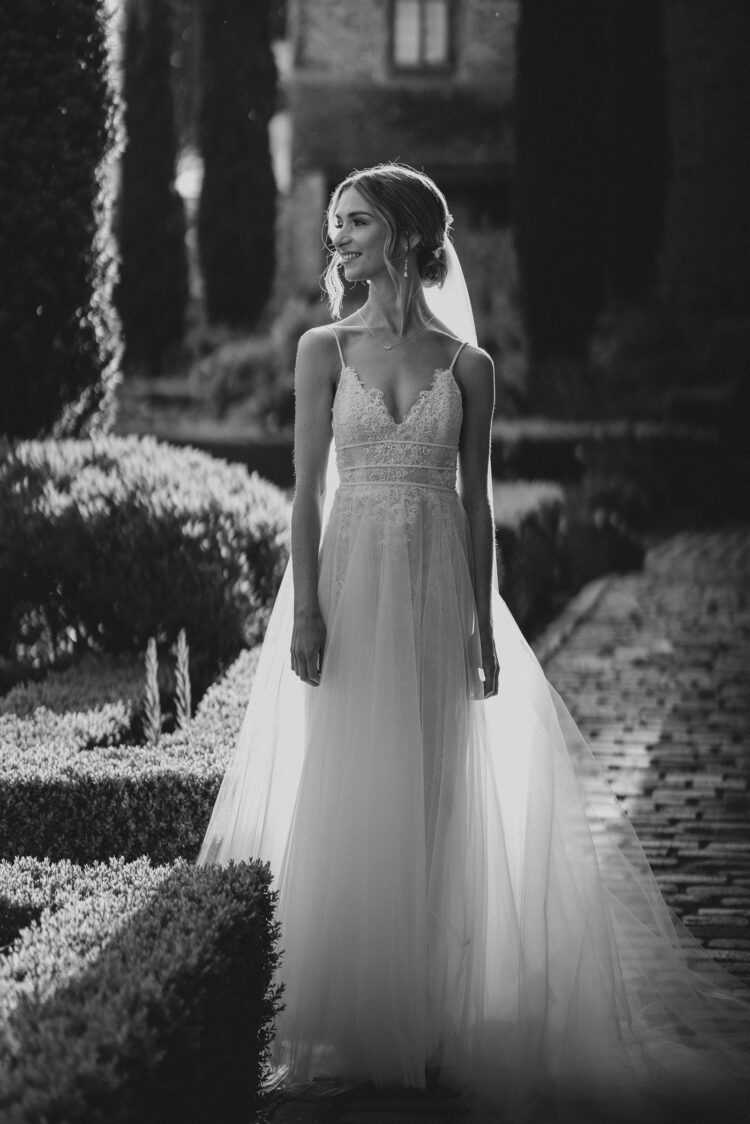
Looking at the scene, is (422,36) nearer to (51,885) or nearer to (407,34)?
(407,34)

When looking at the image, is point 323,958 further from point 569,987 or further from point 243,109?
point 243,109

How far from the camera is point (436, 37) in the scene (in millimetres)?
25547

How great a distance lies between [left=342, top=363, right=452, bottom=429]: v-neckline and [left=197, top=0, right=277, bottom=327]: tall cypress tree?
2197 centimetres

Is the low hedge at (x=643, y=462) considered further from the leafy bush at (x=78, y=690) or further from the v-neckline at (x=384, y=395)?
Answer: the v-neckline at (x=384, y=395)

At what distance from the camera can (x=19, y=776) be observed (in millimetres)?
4082

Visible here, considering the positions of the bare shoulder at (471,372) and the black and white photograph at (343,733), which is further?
the bare shoulder at (471,372)

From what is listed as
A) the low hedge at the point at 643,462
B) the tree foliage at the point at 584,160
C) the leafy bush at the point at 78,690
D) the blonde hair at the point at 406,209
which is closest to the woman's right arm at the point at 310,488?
the blonde hair at the point at 406,209

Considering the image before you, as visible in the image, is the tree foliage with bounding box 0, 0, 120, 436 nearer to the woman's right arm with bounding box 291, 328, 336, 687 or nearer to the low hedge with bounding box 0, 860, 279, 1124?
the woman's right arm with bounding box 291, 328, 336, 687

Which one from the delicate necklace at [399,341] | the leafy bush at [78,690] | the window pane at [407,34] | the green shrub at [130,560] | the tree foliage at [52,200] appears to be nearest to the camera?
the delicate necklace at [399,341]

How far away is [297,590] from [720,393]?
16.2 meters

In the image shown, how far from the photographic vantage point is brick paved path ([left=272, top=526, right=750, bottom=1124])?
13.9 feet

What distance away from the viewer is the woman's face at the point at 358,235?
3.25 metres

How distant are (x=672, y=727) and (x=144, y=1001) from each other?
195 inches
